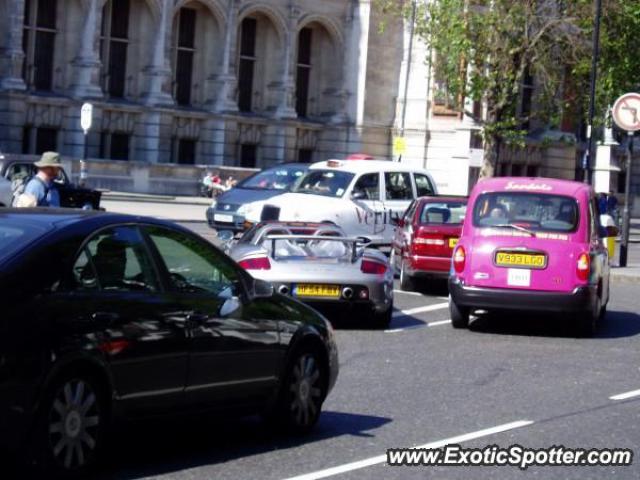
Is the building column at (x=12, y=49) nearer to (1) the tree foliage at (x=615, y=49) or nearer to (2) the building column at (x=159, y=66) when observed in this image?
(2) the building column at (x=159, y=66)

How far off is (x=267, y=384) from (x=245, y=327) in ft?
1.47

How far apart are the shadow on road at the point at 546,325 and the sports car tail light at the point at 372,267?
1.40 metres

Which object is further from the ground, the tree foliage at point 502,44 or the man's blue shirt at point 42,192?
the tree foliage at point 502,44

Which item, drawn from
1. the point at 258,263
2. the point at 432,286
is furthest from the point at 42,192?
the point at 432,286

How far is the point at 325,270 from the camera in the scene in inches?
693

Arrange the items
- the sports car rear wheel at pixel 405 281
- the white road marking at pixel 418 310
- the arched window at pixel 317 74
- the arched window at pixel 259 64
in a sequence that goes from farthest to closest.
A: the arched window at pixel 317 74 < the arched window at pixel 259 64 < the sports car rear wheel at pixel 405 281 < the white road marking at pixel 418 310

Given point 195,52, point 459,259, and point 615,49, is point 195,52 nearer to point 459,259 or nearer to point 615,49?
point 615,49

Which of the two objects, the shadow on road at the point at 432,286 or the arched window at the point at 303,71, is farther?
the arched window at the point at 303,71

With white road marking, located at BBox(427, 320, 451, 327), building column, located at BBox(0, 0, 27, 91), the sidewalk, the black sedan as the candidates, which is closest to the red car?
white road marking, located at BBox(427, 320, 451, 327)

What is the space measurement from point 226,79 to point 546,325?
41.3 metres

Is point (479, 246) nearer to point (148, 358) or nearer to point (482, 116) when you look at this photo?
point (148, 358)

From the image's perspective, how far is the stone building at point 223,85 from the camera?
5412 cm

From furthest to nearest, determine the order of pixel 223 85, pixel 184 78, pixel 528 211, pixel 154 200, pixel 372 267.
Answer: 1. pixel 184 78
2. pixel 223 85
3. pixel 154 200
4. pixel 528 211
5. pixel 372 267

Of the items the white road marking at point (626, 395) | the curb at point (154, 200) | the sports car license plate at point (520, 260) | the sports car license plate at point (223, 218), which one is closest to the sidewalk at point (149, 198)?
the curb at point (154, 200)
